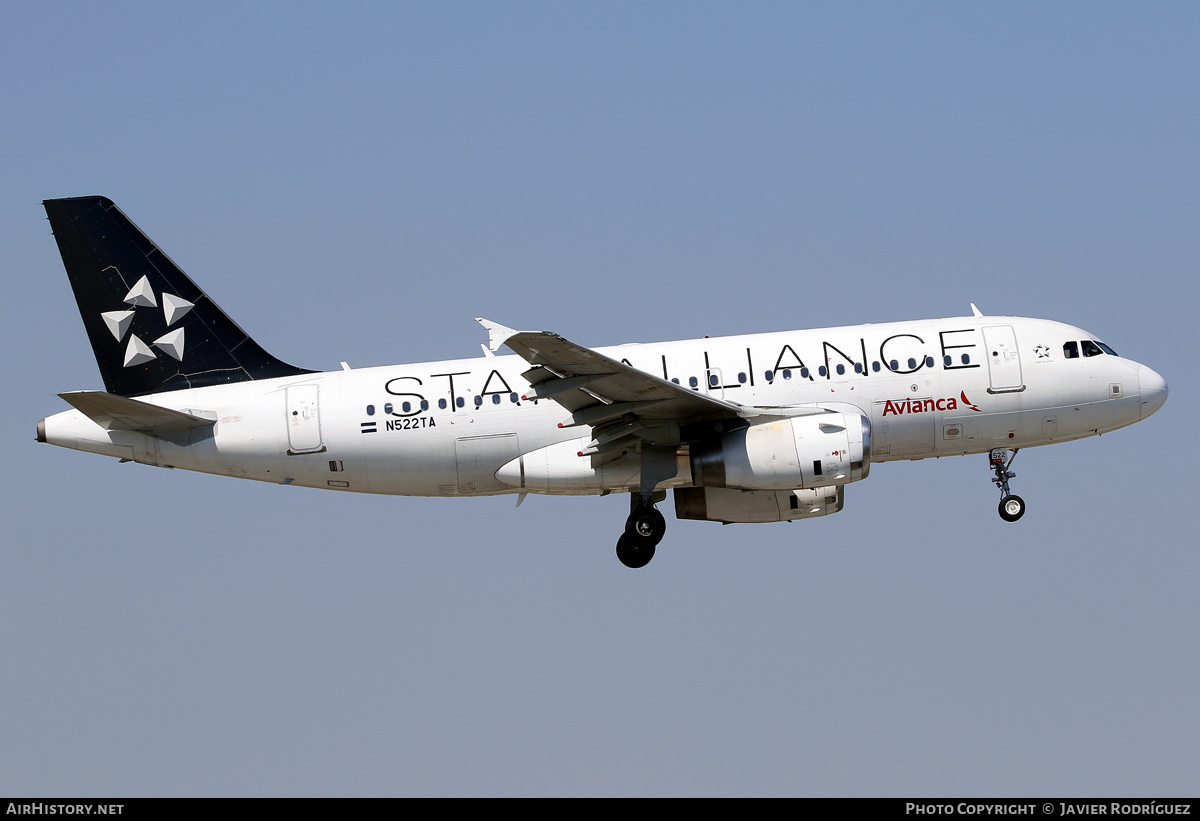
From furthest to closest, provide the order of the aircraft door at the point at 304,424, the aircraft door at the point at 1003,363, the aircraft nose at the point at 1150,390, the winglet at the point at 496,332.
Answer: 1. the aircraft nose at the point at 1150,390
2. the aircraft door at the point at 304,424
3. the aircraft door at the point at 1003,363
4. the winglet at the point at 496,332

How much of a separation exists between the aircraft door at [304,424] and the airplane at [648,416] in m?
0.04

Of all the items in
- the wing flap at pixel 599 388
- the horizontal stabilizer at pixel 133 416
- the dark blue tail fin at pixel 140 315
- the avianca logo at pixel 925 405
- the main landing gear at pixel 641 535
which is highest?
Answer: the dark blue tail fin at pixel 140 315

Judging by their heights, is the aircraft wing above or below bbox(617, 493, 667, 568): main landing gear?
above

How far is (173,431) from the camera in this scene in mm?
34719

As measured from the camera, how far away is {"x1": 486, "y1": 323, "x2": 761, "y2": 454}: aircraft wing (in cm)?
2992

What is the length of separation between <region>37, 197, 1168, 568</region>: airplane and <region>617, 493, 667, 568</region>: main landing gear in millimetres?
39

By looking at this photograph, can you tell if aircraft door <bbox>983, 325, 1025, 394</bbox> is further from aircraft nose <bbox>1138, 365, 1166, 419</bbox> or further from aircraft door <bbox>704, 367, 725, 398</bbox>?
aircraft door <bbox>704, 367, 725, 398</bbox>

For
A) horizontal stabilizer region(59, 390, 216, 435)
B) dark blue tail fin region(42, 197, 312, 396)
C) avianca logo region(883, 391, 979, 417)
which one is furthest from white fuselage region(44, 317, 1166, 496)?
dark blue tail fin region(42, 197, 312, 396)

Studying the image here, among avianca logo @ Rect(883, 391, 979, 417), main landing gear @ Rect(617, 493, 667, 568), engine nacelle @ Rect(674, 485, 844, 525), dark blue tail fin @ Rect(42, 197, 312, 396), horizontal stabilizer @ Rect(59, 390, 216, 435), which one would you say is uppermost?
dark blue tail fin @ Rect(42, 197, 312, 396)

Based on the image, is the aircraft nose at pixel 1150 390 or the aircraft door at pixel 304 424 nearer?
the aircraft door at pixel 304 424

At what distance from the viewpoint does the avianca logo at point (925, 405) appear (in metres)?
33.8

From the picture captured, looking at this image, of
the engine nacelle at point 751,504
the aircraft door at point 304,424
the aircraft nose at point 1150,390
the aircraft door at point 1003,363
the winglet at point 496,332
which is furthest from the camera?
the engine nacelle at point 751,504

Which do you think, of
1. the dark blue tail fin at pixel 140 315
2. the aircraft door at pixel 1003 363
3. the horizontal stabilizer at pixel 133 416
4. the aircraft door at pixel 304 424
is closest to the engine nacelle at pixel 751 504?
the aircraft door at pixel 1003 363

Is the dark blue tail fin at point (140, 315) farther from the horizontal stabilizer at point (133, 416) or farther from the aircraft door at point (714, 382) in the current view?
the aircraft door at point (714, 382)
